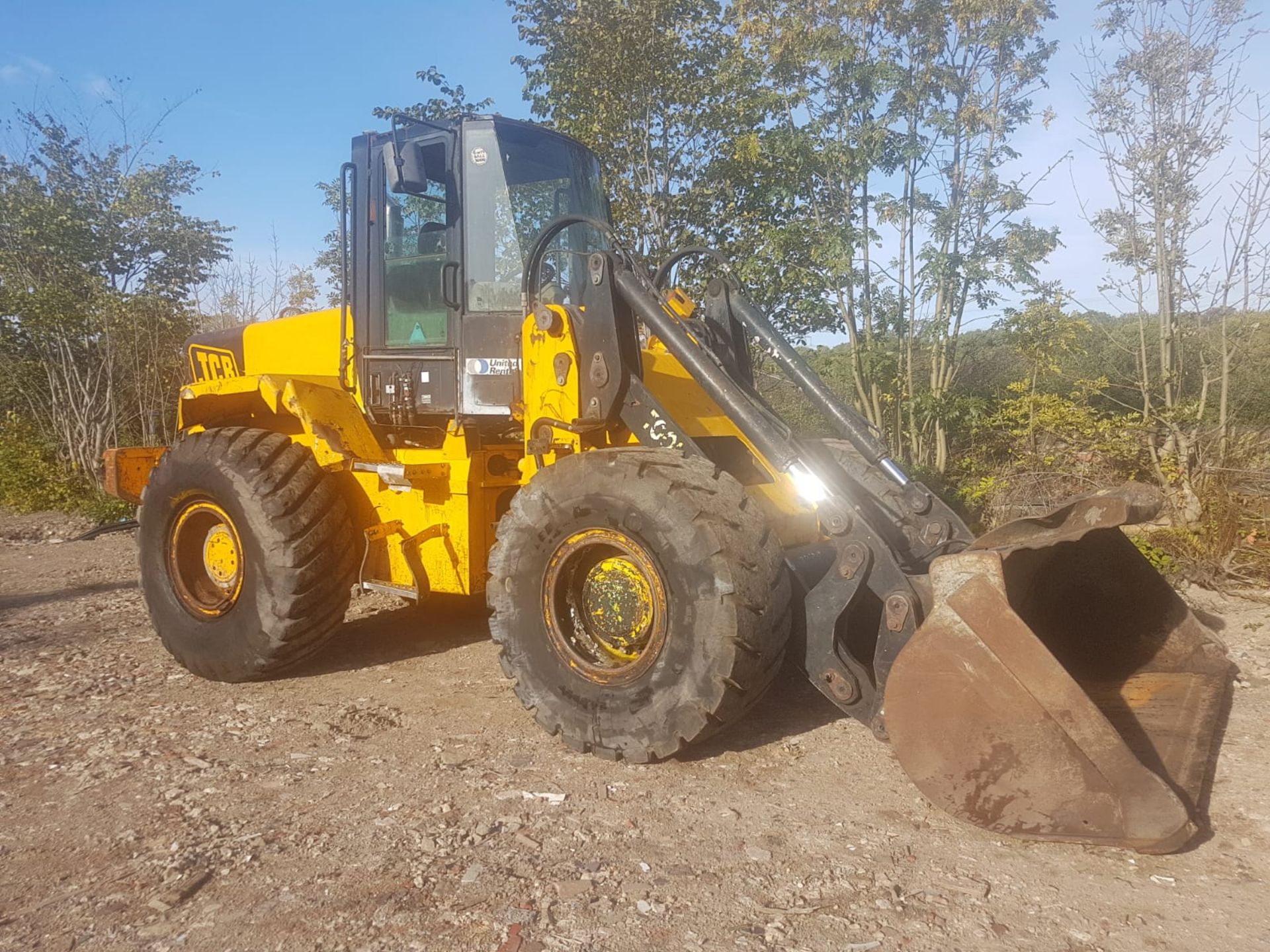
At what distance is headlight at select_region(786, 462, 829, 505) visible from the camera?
3.37 metres

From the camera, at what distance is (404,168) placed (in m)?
4.38

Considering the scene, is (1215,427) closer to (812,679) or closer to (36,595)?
(812,679)

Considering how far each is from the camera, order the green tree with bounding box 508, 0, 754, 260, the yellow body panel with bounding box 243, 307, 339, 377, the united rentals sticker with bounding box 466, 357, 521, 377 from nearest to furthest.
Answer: the united rentals sticker with bounding box 466, 357, 521, 377 → the yellow body panel with bounding box 243, 307, 339, 377 → the green tree with bounding box 508, 0, 754, 260

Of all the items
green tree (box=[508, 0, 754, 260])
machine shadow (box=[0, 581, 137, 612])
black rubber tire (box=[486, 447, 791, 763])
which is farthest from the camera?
green tree (box=[508, 0, 754, 260])

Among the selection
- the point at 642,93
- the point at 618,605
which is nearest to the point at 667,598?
the point at 618,605

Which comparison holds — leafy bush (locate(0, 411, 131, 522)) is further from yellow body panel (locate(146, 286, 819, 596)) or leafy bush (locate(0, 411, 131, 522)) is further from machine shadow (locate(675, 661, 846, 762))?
machine shadow (locate(675, 661, 846, 762))

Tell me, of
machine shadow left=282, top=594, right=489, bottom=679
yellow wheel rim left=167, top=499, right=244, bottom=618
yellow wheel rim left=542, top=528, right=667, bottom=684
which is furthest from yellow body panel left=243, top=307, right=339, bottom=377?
yellow wheel rim left=542, top=528, right=667, bottom=684

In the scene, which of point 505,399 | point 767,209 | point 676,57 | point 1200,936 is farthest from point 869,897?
point 676,57

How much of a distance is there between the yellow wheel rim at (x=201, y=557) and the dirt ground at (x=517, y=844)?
0.71 m

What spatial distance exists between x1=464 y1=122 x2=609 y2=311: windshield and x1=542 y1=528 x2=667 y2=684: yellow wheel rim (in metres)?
1.69

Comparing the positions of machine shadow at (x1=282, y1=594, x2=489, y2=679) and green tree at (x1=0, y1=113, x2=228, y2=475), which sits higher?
green tree at (x1=0, y1=113, x2=228, y2=475)

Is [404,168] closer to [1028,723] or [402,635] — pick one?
[402,635]

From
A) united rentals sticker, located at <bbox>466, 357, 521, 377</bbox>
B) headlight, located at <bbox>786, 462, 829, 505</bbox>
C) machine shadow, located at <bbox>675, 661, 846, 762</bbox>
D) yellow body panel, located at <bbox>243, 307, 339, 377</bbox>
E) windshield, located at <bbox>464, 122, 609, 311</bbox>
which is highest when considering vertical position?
windshield, located at <bbox>464, 122, 609, 311</bbox>

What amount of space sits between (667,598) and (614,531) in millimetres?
363
